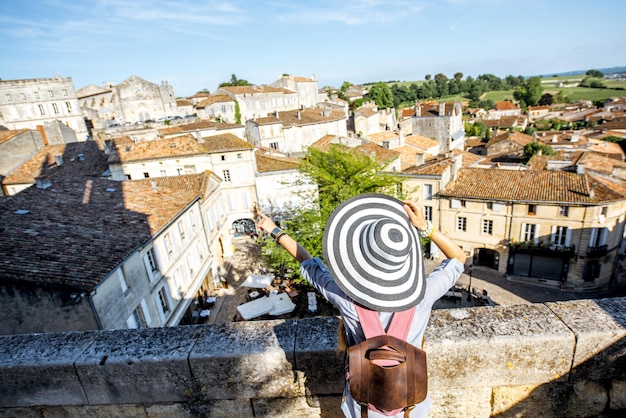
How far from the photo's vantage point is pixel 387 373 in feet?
5.91

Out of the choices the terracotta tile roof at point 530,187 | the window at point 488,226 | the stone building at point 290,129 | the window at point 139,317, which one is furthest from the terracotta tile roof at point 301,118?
the window at point 139,317

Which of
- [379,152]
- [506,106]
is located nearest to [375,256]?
[379,152]

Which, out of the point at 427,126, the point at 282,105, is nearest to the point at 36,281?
the point at 427,126

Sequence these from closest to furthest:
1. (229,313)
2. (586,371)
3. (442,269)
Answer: (442,269) → (586,371) → (229,313)

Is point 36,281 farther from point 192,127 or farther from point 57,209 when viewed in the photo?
point 192,127

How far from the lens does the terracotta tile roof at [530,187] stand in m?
21.1

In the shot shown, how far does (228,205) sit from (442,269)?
27.8 metres

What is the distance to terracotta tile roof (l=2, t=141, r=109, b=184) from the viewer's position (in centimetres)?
2741

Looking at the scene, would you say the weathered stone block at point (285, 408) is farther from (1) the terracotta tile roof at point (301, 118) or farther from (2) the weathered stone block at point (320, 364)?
(1) the terracotta tile roof at point (301, 118)

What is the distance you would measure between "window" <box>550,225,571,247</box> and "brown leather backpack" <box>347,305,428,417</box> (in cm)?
2494

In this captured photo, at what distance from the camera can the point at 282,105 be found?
223 feet

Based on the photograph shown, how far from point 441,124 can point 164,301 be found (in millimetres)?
49387

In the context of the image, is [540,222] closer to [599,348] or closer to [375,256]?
[599,348]

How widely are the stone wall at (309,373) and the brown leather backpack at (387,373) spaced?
2.26 ft
